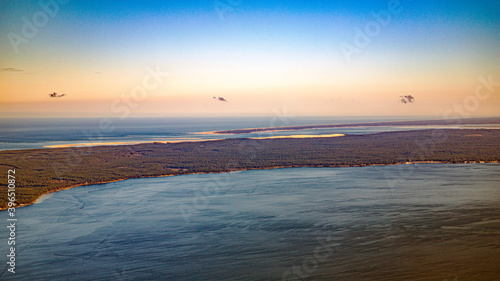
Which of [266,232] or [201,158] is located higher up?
[201,158]

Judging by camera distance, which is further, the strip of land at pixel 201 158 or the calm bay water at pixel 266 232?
the strip of land at pixel 201 158

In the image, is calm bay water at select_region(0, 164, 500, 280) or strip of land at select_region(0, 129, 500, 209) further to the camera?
strip of land at select_region(0, 129, 500, 209)

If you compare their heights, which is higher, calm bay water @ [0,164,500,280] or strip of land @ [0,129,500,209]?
strip of land @ [0,129,500,209]

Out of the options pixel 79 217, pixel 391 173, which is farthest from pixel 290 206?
pixel 391 173

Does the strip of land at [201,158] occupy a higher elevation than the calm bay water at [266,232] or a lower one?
higher

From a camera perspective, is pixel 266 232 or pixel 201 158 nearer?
pixel 266 232
